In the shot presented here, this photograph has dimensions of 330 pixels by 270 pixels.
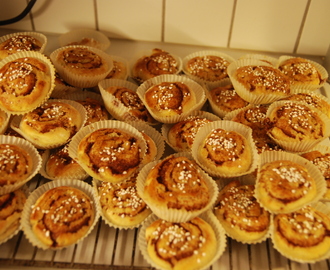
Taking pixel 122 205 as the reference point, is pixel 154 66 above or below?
above

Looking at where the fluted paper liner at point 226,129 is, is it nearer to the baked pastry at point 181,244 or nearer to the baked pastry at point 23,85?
the baked pastry at point 181,244

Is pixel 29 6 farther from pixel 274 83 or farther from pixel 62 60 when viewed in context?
pixel 274 83

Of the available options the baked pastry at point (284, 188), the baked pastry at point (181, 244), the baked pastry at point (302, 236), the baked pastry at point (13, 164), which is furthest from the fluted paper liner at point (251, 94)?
the baked pastry at point (13, 164)

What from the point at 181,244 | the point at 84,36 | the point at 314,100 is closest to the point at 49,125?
the point at 181,244

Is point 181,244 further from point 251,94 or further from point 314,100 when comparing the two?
point 314,100

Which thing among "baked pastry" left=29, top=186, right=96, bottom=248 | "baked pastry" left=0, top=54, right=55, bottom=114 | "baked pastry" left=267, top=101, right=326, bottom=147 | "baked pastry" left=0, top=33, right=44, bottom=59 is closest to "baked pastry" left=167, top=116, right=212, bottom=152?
"baked pastry" left=267, top=101, right=326, bottom=147

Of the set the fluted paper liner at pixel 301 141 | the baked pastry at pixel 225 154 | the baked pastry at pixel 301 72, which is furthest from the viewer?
the baked pastry at pixel 301 72

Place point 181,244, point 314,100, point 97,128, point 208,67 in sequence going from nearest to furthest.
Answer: point 181,244 < point 97,128 < point 314,100 < point 208,67

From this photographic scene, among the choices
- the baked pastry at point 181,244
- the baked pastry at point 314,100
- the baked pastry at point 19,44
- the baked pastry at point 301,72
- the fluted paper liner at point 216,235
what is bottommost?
the fluted paper liner at point 216,235
